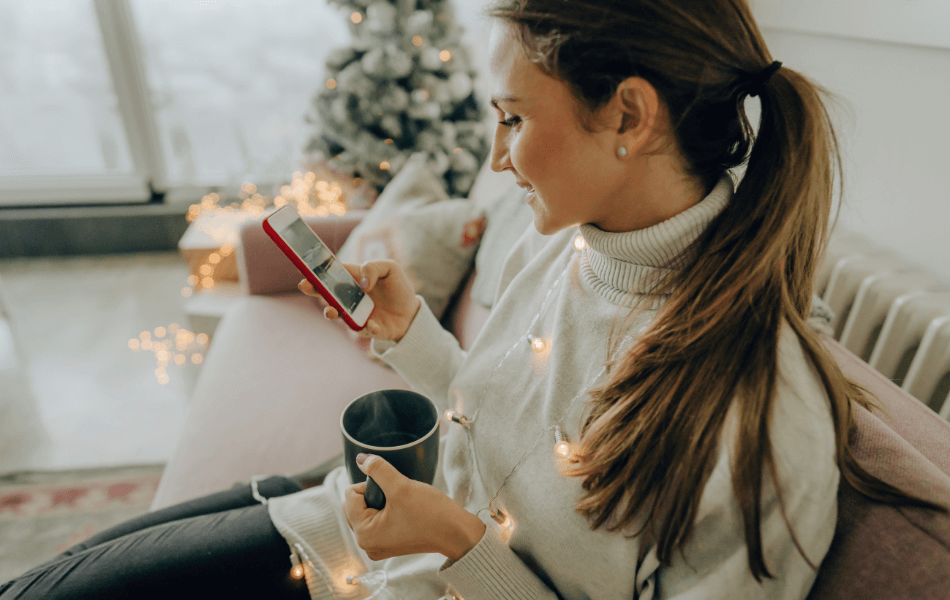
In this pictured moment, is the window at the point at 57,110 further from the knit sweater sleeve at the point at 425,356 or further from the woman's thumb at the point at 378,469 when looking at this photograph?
the woman's thumb at the point at 378,469

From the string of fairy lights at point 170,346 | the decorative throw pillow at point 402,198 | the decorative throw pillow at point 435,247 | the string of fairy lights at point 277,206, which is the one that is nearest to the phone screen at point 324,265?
the decorative throw pillow at point 435,247

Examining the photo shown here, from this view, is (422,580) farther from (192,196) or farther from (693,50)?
(192,196)

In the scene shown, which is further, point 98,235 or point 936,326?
point 98,235

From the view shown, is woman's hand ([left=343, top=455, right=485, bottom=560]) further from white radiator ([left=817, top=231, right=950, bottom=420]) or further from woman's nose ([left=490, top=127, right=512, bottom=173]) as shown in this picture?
white radiator ([left=817, top=231, right=950, bottom=420])

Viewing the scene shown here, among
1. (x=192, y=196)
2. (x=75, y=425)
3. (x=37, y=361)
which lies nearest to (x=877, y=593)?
(x=75, y=425)

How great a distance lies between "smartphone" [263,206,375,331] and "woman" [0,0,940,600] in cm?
25

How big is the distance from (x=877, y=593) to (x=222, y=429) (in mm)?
1108

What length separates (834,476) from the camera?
494mm

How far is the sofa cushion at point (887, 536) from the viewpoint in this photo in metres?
0.44

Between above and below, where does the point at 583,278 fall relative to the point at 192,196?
above

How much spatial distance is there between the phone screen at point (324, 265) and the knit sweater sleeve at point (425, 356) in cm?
10

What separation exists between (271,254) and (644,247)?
1.29 m

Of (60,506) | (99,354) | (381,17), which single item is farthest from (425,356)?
(99,354)

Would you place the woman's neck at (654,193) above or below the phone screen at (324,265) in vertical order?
above
